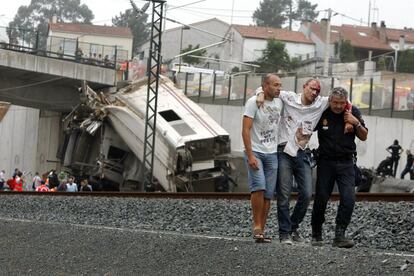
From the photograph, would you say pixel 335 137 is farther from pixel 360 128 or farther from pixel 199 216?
pixel 199 216

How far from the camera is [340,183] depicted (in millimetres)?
8664

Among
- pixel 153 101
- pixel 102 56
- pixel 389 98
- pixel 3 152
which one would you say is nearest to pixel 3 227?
pixel 153 101

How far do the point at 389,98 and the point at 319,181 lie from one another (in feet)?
90.8

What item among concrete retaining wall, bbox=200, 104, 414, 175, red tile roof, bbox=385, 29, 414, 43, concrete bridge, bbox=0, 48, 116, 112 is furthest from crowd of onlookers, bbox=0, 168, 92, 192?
red tile roof, bbox=385, 29, 414, 43

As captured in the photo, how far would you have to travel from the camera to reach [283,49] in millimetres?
93375

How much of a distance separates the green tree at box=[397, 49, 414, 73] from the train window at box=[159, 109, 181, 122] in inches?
2239

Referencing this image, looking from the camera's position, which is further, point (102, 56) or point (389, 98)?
point (102, 56)

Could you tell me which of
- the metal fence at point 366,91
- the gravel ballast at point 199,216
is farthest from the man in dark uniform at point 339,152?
the metal fence at point 366,91

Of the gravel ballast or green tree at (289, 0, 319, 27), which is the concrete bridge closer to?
the gravel ballast

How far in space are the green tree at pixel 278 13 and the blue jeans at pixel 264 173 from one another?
160 m

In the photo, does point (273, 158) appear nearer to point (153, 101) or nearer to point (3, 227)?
point (3, 227)

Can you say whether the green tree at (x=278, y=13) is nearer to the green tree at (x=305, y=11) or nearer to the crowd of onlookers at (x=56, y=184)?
the green tree at (x=305, y=11)

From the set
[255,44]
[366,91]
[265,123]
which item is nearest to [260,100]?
[265,123]

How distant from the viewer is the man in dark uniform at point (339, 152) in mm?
8469
